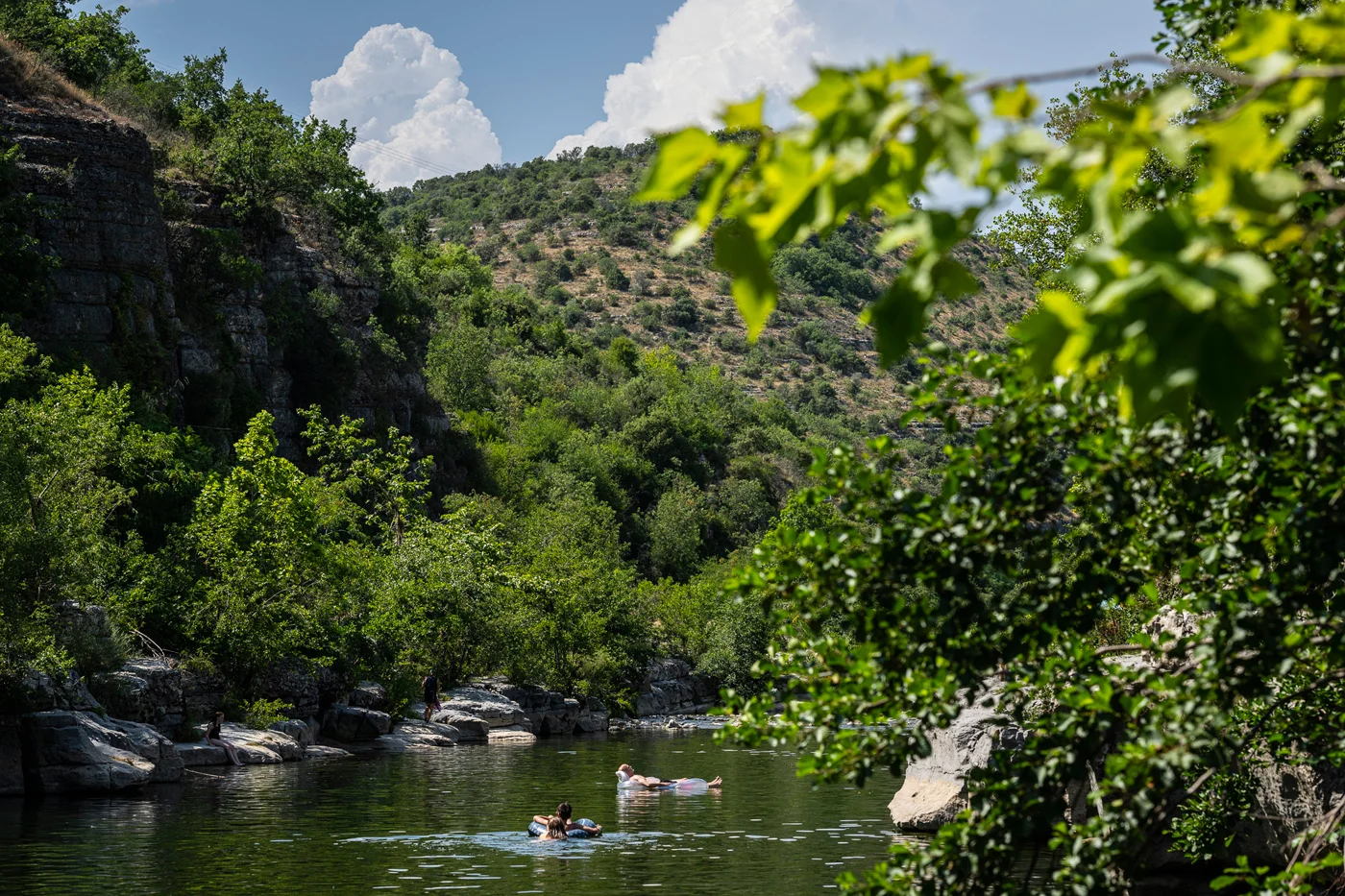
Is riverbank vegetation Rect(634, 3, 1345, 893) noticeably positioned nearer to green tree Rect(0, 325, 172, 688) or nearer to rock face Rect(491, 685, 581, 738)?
green tree Rect(0, 325, 172, 688)

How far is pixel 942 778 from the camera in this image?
68.1 feet

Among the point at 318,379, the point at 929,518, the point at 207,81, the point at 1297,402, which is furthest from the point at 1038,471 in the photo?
the point at 207,81

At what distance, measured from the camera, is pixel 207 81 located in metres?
66.9

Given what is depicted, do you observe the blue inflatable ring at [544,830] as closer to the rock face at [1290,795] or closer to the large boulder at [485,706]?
the rock face at [1290,795]

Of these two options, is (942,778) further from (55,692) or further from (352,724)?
(352,724)

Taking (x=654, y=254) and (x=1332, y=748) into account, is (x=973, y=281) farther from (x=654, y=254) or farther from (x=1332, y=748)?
(x=654, y=254)

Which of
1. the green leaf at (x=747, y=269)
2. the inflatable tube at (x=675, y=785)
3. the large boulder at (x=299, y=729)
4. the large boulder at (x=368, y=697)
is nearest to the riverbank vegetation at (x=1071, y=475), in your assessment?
the green leaf at (x=747, y=269)

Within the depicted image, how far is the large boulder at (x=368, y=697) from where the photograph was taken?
132 feet

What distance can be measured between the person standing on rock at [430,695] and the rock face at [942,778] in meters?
24.6

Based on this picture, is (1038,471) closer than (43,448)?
Yes

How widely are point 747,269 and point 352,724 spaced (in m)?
37.8

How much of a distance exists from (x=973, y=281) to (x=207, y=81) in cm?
7053

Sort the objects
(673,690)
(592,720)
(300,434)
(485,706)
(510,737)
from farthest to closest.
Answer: (673,690) → (300,434) → (592,720) → (485,706) → (510,737)

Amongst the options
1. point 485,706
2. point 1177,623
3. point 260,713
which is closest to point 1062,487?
point 1177,623
